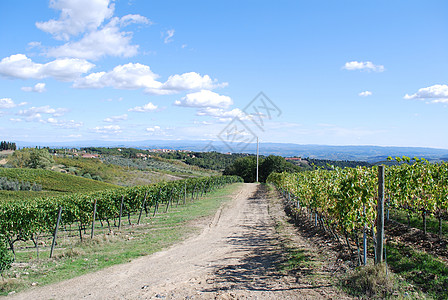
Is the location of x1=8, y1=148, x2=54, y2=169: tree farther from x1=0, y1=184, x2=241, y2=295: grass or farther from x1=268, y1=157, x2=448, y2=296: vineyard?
x1=268, y1=157, x2=448, y2=296: vineyard

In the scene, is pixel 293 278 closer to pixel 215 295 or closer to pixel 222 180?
pixel 215 295

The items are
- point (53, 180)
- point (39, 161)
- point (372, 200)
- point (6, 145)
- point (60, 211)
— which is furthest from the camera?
point (6, 145)

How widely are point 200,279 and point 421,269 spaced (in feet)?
15.6

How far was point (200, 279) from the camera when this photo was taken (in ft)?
21.4

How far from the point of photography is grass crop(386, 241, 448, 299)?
522 centimetres

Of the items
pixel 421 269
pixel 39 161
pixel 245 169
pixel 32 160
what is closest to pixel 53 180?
pixel 39 161

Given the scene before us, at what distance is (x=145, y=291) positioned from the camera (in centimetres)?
600

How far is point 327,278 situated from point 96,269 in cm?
589

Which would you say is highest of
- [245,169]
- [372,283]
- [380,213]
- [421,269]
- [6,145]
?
[6,145]

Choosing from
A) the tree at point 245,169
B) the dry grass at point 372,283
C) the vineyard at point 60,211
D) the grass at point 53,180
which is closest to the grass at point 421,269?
the dry grass at point 372,283

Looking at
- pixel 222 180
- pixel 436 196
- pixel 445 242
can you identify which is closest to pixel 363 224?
pixel 445 242

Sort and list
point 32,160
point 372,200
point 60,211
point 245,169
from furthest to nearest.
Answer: point 245,169 → point 32,160 → point 60,211 → point 372,200

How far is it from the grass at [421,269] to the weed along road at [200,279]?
5.60 feet

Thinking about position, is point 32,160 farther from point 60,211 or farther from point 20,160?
point 60,211
